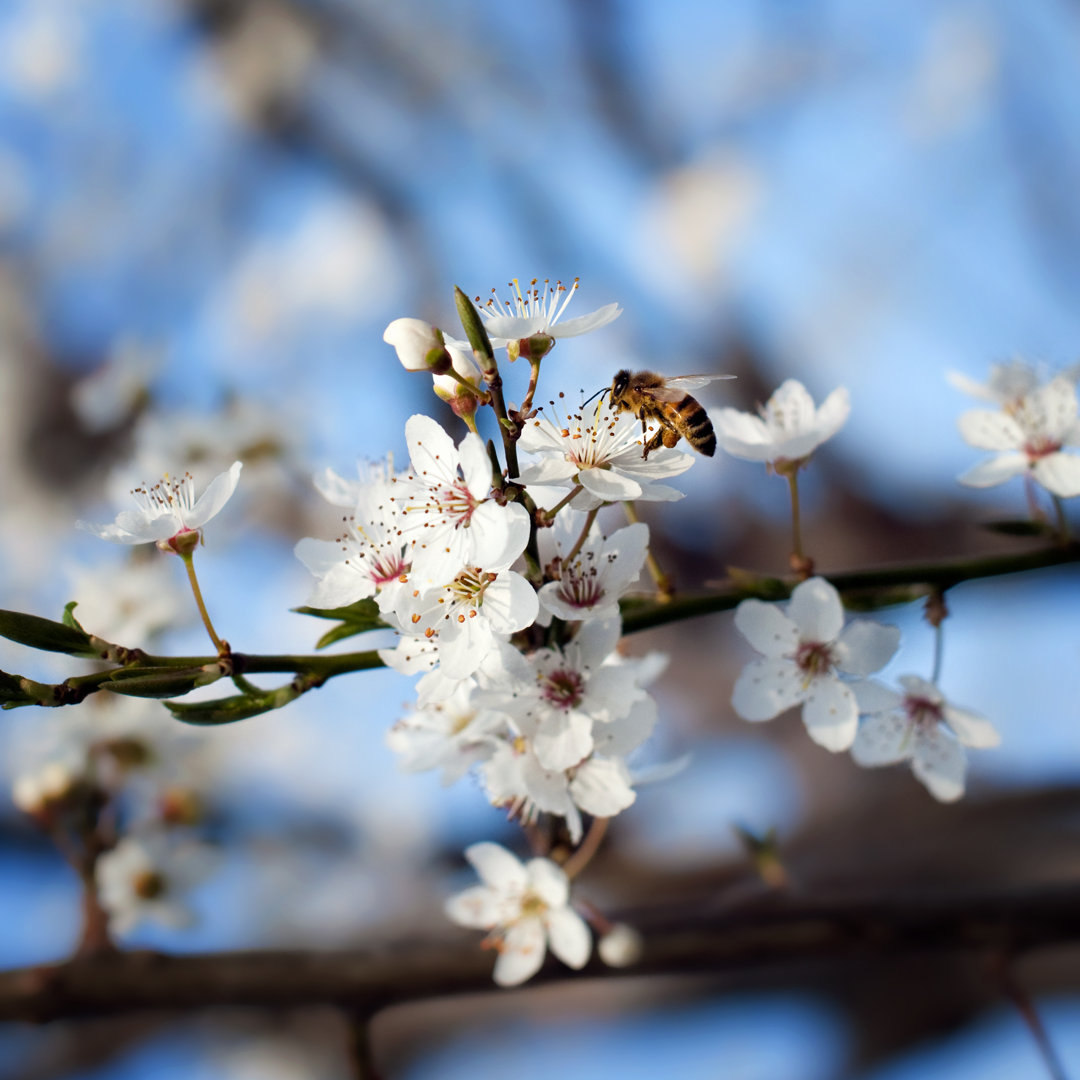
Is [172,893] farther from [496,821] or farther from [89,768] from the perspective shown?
[496,821]

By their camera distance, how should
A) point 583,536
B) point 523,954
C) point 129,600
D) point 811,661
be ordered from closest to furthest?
point 583,536, point 811,661, point 523,954, point 129,600

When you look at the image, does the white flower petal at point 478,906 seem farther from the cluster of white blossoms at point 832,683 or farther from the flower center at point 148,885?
the flower center at point 148,885

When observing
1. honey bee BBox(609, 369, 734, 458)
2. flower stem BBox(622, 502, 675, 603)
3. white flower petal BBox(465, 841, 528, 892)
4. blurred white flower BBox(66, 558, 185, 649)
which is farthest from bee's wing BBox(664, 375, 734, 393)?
blurred white flower BBox(66, 558, 185, 649)

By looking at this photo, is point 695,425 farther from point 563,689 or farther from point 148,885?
point 148,885

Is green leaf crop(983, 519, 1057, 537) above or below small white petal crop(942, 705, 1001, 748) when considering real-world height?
above

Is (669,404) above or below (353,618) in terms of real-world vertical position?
above

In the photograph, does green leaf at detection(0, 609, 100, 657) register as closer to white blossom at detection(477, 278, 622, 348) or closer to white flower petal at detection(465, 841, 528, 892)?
white blossom at detection(477, 278, 622, 348)

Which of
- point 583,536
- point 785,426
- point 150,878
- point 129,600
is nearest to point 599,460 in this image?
point 583,536
